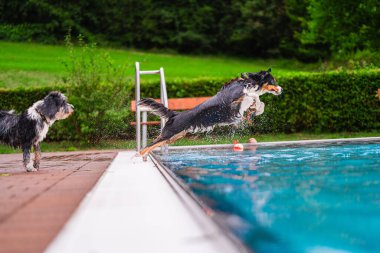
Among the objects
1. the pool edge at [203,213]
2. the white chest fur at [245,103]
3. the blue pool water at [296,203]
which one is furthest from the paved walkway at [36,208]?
the white chest fur at [245,103]

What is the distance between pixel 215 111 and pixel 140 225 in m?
3.35

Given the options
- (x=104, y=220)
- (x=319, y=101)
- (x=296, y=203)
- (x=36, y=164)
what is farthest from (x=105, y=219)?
(x=319, y=101)

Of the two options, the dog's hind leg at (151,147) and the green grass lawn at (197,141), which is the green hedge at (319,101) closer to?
the green grass lawn at (197,141)

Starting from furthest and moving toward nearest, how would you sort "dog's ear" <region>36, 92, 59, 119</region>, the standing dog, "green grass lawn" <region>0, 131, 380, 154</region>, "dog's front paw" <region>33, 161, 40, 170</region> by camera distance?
"green grass lawn" <region>0, 131, 380, 154</region>, "dog's ear" <region>36, 92, 59, 119</region>, "dog's front paw" <region>33, 161, 40, 170</region>, the standing dog

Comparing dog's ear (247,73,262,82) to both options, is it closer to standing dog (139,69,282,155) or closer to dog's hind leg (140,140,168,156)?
standing dog (139,69,282,155)

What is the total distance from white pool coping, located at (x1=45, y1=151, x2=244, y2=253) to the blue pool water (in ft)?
0.43

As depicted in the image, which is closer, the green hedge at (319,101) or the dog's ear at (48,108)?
the dog's ear at (48,108)

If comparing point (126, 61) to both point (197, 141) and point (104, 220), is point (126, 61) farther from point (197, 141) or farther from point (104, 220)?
point (104, 220)

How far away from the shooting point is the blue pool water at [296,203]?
2.11m

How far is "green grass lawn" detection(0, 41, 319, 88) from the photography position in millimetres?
24547

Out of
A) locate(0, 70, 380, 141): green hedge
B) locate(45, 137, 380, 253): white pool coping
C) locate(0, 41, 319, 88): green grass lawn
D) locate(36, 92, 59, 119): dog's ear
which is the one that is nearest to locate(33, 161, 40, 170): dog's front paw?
locate(36, 92, 59, 119): dog's ear

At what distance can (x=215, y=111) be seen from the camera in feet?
18.7

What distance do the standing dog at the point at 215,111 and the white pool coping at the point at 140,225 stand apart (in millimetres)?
2056

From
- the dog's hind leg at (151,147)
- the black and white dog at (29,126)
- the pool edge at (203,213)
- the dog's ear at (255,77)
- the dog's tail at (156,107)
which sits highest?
the dog's ear at (255,77)
